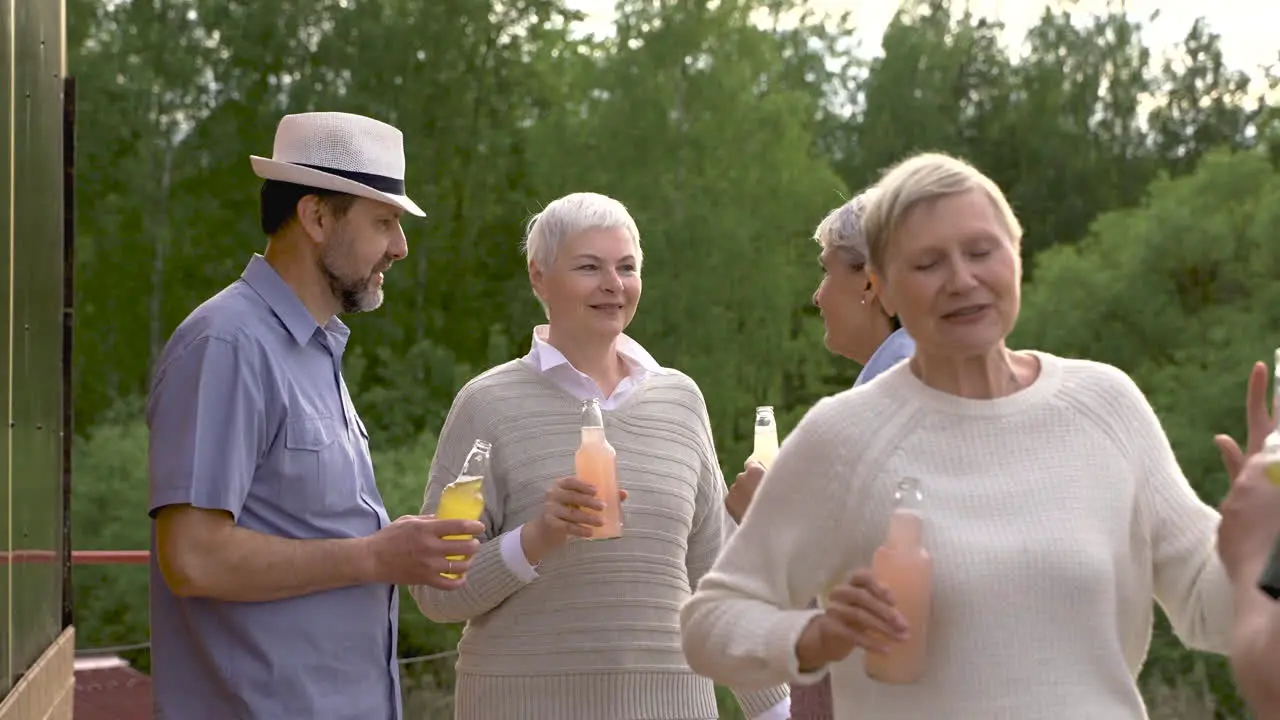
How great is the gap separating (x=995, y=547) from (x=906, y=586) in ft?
0.54

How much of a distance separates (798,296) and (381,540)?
30075 millimetres

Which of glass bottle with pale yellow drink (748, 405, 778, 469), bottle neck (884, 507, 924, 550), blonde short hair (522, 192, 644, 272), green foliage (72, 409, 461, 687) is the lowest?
green foliage (72, 409, 461, 687)

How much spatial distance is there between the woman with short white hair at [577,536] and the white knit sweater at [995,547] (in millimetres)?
1089

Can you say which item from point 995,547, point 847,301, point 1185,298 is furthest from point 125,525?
point 995,547

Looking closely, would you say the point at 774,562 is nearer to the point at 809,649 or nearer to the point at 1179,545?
the point at 809,649

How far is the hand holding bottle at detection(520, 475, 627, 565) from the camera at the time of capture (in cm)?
384

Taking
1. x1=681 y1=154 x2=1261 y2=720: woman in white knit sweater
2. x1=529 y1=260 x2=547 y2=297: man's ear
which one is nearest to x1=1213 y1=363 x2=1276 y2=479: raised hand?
x1=681 y1=154 x2=1261 y2=720: woman in white knit sweater

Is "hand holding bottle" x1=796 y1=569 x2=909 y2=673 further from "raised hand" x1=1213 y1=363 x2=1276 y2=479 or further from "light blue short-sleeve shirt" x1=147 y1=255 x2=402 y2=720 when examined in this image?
"light blue short-sleeve shirt" x1=147 y1=255 x2=402 y2=720

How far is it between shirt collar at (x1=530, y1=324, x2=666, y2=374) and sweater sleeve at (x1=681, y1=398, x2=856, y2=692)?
1.34 metres

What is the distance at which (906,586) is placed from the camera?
104 inches

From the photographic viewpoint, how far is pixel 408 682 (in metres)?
23.9

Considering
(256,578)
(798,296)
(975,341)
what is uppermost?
(975,341)

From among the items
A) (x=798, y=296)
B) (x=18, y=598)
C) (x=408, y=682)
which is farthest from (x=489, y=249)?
(x=18, y=598)

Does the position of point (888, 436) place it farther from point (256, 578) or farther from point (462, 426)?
point (462, 426)
